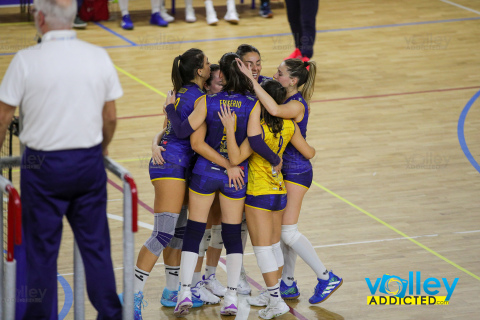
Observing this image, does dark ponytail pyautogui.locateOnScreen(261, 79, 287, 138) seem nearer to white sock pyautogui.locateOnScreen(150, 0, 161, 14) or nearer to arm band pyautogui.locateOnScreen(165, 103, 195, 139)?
arm band pyautogui.locateOnScreen(165, 103, 195, 139)

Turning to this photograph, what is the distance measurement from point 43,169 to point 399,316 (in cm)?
271

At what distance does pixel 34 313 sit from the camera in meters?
3.53

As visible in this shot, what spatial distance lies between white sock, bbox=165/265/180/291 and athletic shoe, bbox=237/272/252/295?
0.45 m

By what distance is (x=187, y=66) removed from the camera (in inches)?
186

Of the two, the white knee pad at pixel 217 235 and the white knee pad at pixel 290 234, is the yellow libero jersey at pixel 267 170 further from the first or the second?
the white knee pad at pixel 217 235

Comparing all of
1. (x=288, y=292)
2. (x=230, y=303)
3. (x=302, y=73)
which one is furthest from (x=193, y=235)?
(x=302, y=73)

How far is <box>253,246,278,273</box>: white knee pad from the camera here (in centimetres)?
472

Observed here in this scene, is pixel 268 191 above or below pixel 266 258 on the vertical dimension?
above

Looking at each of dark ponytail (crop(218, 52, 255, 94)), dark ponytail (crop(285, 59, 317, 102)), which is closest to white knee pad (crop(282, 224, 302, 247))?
dark ponytail (crop(285, 59, 317, 102))

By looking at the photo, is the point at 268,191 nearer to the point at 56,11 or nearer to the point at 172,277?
the point at 172,277

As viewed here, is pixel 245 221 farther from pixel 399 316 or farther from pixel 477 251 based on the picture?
pixel 477 251

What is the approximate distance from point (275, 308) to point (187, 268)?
66 centimetres

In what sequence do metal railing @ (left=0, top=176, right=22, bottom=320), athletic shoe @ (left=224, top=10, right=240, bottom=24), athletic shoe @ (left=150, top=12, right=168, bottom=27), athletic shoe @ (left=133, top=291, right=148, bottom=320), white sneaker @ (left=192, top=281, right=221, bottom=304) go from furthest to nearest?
athletic shoe @ (left=224, top=10, right=240, bottom=24) → athletic shoe @ (left=150, top=12, right=168, bottom=27) → white sneaker @ (left=192, top=281, right=221, bottom=304) → athletic shoe @ (left=133, top=291, right=148, bottom=320) → metal railing @ (left=0, top=176, right=22, bottom=320)

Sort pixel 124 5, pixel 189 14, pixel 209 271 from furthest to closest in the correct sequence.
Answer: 1. pixel 189 14
2. pixel 124 5
3. pixel 209 271
